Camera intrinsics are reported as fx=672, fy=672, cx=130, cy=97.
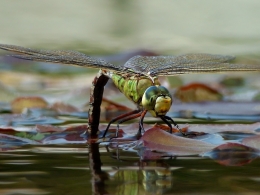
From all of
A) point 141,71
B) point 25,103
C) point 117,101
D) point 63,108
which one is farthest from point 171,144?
point 117,101

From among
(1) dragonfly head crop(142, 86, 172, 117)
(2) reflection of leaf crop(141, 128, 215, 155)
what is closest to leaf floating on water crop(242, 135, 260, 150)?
(2) reflection of leaf crop(141, 128, 215, 155)

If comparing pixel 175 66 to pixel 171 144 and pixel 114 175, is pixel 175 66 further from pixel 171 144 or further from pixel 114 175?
pixel 114 175

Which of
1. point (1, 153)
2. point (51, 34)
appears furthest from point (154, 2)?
point (1, 153)

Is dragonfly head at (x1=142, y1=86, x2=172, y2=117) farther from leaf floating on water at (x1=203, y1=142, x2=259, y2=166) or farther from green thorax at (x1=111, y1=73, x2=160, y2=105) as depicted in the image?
leaf floating on water at (x1=203, y1=142, x2=259, y2=166)

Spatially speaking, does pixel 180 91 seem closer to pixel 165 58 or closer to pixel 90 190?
pixel 165 58

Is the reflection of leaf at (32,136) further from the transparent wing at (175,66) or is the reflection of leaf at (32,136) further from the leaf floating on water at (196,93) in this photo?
the leaf floating on water at (196,93)

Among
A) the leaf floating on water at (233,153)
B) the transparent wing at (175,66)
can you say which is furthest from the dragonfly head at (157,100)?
the leaf floating on water at (233,153)

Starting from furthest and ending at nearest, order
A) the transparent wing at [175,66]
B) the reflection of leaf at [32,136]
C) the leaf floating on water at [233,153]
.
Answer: the transparent wing at [175,66]
the reflection of leaf at [32,136]
the leaf floating on water at [233,153]
